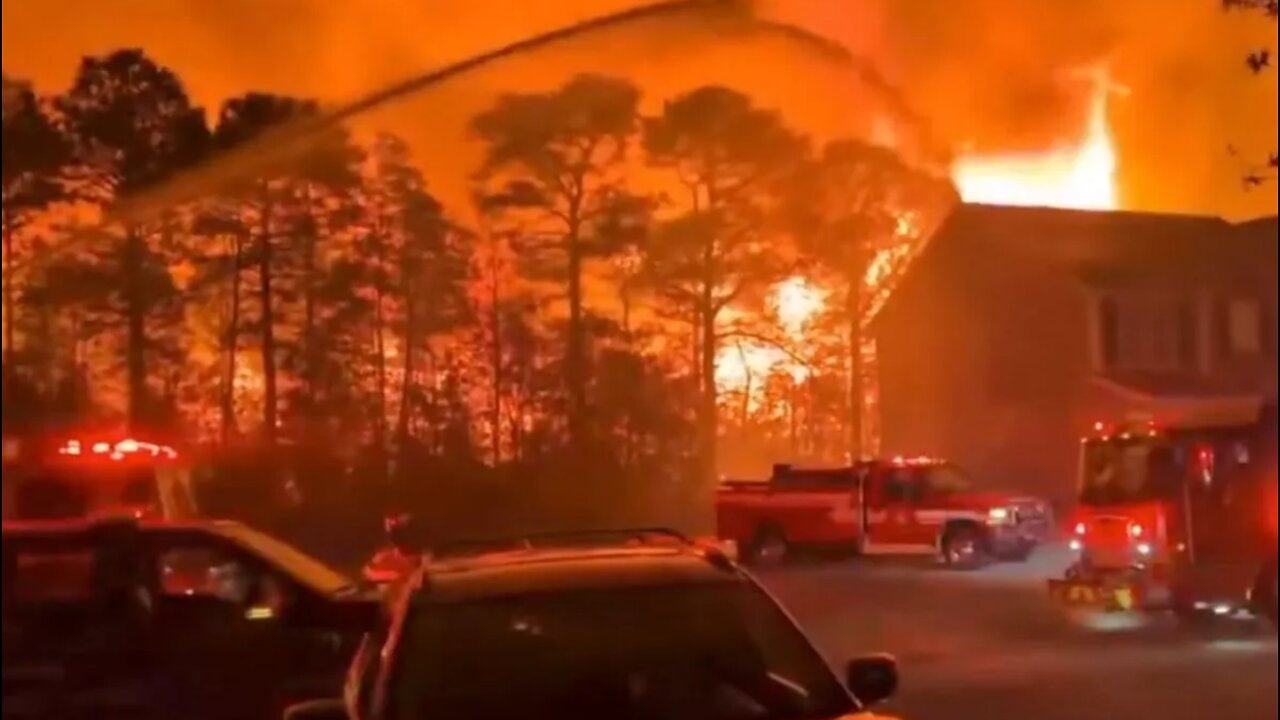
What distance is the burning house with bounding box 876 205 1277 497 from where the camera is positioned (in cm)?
1169

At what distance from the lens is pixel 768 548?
11.2 m

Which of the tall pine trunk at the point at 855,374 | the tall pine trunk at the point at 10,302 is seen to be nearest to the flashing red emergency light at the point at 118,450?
the tall pine trunk at the point at 10,302

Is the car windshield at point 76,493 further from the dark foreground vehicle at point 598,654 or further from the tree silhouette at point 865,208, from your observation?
the dark foreground vehicle at point 598,654

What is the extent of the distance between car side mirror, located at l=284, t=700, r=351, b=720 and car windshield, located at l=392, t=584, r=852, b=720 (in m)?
0.33

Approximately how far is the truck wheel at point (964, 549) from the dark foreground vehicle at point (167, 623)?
4.58m

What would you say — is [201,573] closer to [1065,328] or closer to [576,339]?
[576,339]

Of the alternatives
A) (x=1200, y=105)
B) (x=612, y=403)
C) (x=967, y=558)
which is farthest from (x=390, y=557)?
(x=1200, y=105)

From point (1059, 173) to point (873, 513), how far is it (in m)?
2.54

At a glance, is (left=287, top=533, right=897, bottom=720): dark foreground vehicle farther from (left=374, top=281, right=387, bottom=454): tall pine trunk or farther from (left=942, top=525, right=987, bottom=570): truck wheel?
(left=942, top=525, right=987, bottom=570): truck wheel

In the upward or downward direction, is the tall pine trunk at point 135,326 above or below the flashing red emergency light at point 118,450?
above

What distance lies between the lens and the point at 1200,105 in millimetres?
11508

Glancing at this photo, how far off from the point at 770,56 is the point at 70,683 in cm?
621

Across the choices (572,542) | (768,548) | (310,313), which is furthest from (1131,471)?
(572,542)

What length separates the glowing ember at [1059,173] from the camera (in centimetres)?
1175
